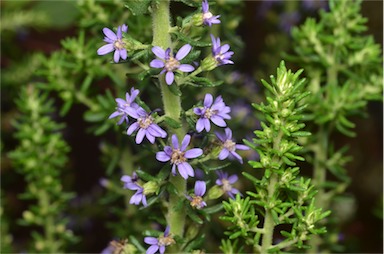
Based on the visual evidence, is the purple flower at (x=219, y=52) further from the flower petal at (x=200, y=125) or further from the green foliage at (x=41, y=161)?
the green foliage at (x=41, y=161)

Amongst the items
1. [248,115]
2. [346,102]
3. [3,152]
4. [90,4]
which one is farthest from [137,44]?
[3,152]

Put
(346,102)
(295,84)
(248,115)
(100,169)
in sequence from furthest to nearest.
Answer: (100,169) → (248,115) → (346,102) → (295,84)

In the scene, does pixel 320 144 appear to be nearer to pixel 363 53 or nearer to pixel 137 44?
pixel 363 53

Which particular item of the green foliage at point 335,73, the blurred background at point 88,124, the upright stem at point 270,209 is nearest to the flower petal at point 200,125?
the upright stem at point 270,209

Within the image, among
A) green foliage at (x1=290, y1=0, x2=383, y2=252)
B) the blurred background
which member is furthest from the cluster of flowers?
the blurred background

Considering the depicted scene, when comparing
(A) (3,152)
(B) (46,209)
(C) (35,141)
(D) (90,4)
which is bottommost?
(B) (46,209)

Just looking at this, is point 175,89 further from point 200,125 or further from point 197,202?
point 197,202
